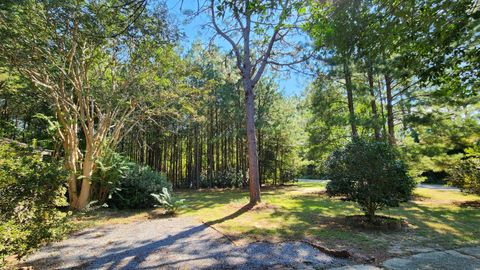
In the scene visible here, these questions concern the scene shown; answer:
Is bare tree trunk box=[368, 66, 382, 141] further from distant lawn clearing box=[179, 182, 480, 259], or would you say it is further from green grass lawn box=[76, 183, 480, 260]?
distant lawn clearing box=[179, 182, 480, 259]

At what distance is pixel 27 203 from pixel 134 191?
5.63 metres

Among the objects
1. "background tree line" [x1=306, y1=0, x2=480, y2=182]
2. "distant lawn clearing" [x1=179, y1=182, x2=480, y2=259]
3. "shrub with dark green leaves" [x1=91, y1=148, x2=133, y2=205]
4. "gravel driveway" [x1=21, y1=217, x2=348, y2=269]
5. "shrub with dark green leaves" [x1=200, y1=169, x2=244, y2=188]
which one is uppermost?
"background tree line" [x1=306, y1=0, x2=480, y2=182]

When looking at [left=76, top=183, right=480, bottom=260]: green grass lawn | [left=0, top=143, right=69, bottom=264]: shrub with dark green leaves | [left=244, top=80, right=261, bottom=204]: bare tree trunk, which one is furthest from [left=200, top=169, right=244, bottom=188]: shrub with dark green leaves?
[left=0, top=143, right=69, bottom=264]: shrub with dark green leaves

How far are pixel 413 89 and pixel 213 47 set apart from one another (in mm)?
9112

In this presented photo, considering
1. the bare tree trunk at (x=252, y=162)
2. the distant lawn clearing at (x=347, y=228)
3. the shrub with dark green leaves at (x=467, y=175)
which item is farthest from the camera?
the shrub with dark green leaves at (x=467, y=175)

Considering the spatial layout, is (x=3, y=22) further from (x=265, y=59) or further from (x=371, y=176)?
(x=371, y=176)

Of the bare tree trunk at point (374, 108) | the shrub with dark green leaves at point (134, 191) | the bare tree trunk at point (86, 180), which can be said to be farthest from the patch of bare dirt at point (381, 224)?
the bare tree trunk at point (86, 180)

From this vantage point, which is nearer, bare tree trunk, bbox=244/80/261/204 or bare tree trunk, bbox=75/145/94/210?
bare tree trunk, bbox=75/145/94/210

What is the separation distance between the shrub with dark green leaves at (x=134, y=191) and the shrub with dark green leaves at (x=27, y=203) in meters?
4.80

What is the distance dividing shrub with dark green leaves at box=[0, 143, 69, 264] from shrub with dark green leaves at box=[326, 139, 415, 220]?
→ 17.8 ft

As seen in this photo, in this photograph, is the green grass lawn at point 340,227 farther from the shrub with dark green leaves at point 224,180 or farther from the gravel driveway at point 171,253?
the shrub with dark green leaves at point 224,180

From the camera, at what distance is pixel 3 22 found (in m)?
5.75

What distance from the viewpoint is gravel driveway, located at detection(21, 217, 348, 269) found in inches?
141

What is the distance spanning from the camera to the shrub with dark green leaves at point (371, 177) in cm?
539
